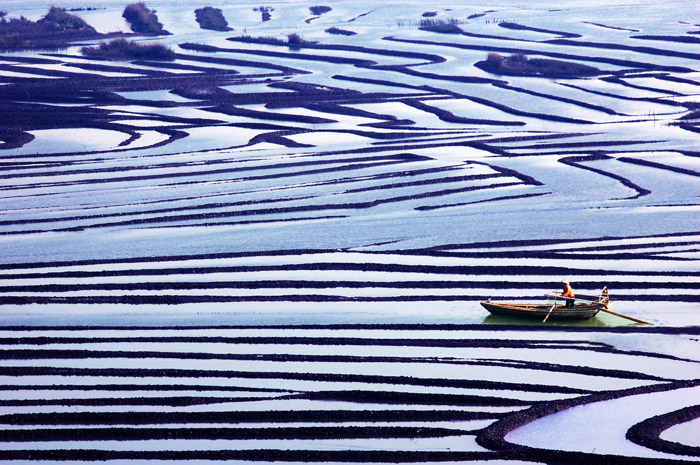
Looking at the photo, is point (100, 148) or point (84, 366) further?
point (100, 148)

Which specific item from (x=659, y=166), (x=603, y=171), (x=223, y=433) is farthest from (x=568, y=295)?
(x=659, y=166)

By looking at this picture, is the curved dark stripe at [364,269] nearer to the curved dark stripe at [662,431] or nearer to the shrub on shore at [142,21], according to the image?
the curved dark stripe at [662,431]

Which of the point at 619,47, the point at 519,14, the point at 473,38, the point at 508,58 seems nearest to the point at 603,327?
the point at 508,58

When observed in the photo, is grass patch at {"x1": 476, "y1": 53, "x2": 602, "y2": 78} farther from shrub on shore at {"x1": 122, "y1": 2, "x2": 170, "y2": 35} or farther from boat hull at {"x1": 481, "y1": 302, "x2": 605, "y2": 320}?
boat hull at {"x1": 481, "y1": 302, "x2": 605, "y2": 320}

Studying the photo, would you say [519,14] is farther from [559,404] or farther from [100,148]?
[559,404]

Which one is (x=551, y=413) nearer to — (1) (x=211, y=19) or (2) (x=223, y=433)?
(2) (x=223, y=433)

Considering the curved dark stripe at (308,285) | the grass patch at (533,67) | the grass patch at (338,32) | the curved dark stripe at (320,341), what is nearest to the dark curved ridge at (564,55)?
the grass patch at (533,67)

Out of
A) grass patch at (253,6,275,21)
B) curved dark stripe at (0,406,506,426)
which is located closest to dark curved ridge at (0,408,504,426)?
curved dark stripe at (0,406,506,426)
